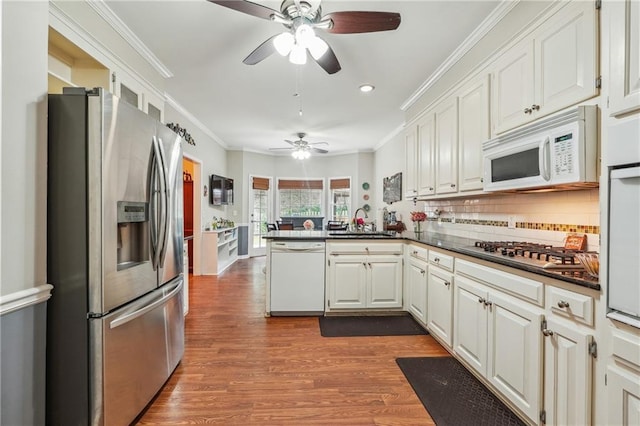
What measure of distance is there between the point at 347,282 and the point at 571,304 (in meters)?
2.18

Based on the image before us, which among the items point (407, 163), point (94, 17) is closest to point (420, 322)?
point (407, 163)

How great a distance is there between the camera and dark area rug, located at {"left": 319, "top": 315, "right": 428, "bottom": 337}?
2.90 meters

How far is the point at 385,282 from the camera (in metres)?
3.32

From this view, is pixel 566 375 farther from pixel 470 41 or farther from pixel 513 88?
pixel 470 41

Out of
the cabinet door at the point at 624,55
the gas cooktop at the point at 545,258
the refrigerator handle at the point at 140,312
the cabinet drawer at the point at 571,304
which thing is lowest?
the refrigerator handle at the point at 140,312

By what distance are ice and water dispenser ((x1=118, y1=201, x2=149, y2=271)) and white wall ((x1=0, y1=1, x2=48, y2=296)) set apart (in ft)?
0.98

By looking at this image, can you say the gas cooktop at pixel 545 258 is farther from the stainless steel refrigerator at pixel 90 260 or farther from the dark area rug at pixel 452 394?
the stainless steel refrigerator at pixel 90 260

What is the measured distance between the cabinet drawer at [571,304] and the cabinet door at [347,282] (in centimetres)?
198

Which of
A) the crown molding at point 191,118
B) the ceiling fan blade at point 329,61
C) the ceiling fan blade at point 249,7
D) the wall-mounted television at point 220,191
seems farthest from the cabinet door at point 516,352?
the wall-mounted television at point 220,191

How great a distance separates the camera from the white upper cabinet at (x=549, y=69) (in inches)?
58.5

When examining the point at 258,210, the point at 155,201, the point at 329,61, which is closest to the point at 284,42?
the point at 329,61

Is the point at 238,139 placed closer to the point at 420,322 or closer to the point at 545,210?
the point at 420,322

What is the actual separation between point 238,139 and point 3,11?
5.32 m

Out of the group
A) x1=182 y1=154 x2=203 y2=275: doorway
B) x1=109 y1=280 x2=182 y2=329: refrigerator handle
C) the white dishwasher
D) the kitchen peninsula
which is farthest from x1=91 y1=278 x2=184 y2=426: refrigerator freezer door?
x1=182 y1=154 x2=203 y2=275: doorway
